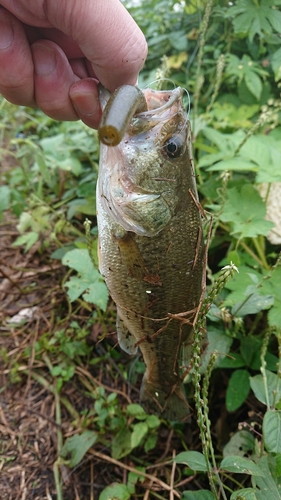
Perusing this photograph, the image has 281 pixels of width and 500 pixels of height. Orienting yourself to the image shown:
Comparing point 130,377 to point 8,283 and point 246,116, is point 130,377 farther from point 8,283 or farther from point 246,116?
point 246,116

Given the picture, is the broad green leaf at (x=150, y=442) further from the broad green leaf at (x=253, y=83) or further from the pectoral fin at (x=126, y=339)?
the broad green leaf at (x=253, y=83)

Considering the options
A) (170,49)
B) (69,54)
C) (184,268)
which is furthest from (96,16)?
(170,49)

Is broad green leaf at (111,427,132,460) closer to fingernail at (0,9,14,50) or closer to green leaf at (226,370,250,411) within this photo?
green leaf at (226,370,250,411)

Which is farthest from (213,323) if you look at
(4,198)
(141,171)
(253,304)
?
(4,198)

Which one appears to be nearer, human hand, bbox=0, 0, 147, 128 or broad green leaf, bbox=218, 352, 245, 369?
human hand, bbox=0, 0, 147, 128

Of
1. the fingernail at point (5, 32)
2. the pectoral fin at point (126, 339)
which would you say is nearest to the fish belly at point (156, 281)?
the pectoral fin at point (126, 339)

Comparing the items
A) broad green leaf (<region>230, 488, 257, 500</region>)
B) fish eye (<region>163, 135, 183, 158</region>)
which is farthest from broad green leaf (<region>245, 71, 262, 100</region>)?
broad green leaf (<region>230, 488, 257, 500</region>)
